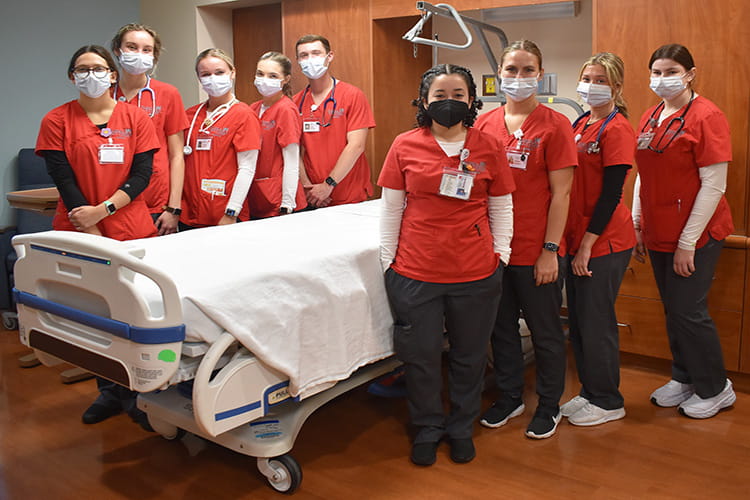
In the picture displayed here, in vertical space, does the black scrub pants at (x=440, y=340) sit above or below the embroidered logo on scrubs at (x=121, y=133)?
below

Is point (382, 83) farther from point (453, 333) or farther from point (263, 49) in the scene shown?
point (453, 333)

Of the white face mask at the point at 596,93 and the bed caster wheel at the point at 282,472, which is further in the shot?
the white face mask at the point at 596,93

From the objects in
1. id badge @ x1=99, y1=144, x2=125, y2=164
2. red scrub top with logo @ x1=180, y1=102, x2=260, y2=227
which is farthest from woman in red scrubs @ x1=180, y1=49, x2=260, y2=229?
id badge @ x1=99, y1=144, x2=125, y2=164

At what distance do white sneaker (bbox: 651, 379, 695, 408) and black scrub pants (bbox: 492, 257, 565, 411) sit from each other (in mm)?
561

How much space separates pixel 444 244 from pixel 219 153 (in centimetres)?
134

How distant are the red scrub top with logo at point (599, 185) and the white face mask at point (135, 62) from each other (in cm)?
184

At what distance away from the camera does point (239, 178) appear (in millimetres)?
3295

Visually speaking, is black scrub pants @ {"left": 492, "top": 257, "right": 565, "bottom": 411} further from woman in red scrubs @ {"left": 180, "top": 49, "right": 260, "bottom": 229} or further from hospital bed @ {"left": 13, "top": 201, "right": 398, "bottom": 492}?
woman in red scrubs @ {"left": 180, "top": 49, "right": 260, "bottom": 229}

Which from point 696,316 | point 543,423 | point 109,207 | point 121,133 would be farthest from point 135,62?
point 696,316

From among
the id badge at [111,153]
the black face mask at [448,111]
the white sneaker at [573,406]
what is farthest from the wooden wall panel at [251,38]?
the white sneaker at [573,406]

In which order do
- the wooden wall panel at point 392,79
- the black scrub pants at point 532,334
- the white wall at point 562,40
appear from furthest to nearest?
the wooden wall panel at point 392,79 < the white wall at point 562,40 < the black scrub pants at point 532,334

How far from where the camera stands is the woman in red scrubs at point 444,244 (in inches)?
95.0

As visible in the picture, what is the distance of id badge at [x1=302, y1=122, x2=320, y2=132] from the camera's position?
3734 mm

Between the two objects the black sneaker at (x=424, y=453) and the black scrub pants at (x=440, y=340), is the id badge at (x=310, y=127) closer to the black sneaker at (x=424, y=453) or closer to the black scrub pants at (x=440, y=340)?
the black scrub pants at (x=440, y=340)
